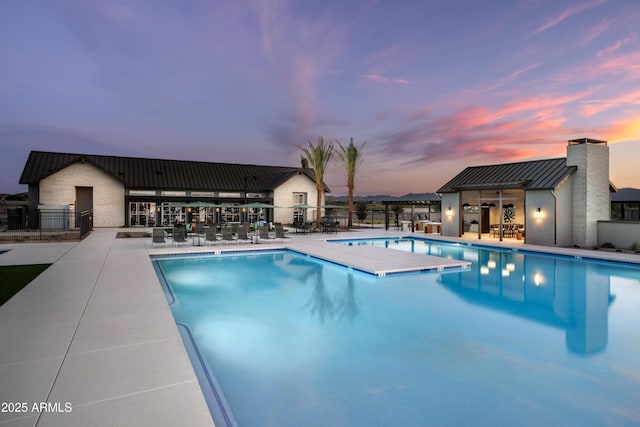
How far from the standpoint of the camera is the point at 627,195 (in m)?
24.4

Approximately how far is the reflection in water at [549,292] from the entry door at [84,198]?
2624 centimetres

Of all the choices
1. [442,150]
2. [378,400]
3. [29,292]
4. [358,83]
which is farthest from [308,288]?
[442,150]

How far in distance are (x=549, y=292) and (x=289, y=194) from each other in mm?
23955

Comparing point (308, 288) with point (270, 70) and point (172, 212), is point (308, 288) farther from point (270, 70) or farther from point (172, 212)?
point (172, 212)

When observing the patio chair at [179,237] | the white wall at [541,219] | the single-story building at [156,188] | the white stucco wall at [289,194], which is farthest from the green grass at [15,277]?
the white stucco wall at [289,194]

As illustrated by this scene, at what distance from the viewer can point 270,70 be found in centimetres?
2119

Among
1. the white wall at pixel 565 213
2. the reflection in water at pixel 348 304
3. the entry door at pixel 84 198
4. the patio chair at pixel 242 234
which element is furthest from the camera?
the entry door at pixel 84 198

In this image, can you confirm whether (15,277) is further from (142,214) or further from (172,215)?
(172,215)

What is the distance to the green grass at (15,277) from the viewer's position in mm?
7422

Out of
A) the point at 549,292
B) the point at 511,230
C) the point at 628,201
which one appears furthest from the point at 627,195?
the point at 549,292

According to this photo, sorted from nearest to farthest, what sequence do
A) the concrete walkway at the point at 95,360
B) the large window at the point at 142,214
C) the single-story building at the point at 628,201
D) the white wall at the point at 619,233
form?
the concrete walkway at the point at 95,360 → the white wall at the point at 619,233 → the single-story building at the point at 628,201 → the large window at the point at 142,214

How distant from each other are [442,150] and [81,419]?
105 feet

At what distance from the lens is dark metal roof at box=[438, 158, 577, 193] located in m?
16.4

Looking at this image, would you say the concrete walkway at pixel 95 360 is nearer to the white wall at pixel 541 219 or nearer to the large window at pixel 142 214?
the white wall at pixel 541 219
